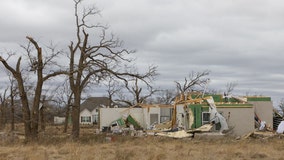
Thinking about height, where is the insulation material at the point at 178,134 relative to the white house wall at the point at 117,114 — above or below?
below

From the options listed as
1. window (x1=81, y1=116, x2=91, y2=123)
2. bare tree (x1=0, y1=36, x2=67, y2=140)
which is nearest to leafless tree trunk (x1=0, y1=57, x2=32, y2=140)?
bare tree (x1=0, y1=36, x2=67, y2=140)

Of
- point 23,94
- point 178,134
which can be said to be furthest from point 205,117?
point 23,94

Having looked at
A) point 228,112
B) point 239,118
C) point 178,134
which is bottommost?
point 178,134

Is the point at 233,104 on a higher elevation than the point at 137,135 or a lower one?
higher

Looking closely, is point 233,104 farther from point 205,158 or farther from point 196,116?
point 205,158

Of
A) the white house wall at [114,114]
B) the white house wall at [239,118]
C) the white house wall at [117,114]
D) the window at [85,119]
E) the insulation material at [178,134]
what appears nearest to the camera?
the insulation material at [178,134]

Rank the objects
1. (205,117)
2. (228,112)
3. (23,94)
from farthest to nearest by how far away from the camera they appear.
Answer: (205,117)
(228,112)
(23,94)

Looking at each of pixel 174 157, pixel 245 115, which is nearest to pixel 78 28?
pixel 245 115

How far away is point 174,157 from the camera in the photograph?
51.1ft

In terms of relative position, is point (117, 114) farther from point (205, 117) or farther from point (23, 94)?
point (23, 94)

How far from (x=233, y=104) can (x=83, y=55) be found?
40.5 feet

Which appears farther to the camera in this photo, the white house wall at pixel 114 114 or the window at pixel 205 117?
the white house wall at pixel 114 114

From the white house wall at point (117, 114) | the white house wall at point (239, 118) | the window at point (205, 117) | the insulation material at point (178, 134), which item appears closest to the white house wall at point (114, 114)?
the white house wall at point (117, 114)

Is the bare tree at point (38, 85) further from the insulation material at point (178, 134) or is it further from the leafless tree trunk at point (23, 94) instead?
the insulation material at point (178, 134)
